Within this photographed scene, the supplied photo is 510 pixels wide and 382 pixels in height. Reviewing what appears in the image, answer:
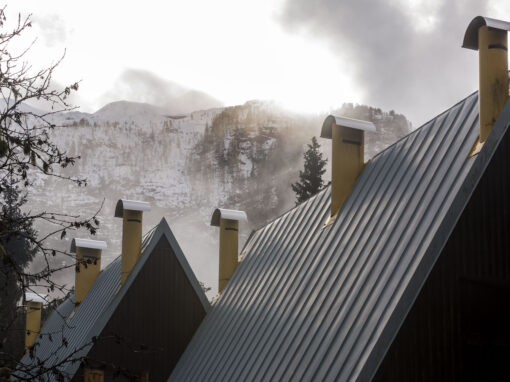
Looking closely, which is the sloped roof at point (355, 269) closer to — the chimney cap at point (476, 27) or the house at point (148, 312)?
the chimney cap at point (476, 27)

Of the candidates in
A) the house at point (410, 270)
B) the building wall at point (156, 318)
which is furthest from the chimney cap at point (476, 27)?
the building wall at point (156, 318)

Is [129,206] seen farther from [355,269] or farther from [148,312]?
[355,269]

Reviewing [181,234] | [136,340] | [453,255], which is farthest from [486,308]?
[181,234]

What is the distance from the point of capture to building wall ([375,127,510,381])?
768 centimetres

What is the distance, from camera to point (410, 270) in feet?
26.8

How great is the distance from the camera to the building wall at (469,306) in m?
7.68

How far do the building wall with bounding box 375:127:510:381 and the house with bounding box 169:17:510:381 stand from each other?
0.01 metres

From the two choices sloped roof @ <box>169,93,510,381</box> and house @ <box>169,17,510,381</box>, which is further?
sloped roof @ <box>169,93,510,381</box>

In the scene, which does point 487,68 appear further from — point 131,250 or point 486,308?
point 131,250

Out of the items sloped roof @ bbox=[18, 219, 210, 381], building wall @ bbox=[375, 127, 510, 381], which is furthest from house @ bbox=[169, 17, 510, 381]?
sloped roof @ bbox=[18, 219, 210, 381]

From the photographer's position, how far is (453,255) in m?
7.88

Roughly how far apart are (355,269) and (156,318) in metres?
7.47

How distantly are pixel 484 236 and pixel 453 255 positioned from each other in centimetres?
44

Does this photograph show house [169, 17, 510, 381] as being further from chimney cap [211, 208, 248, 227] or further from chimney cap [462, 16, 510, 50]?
chimney cap [211, 208, 248, 227]
